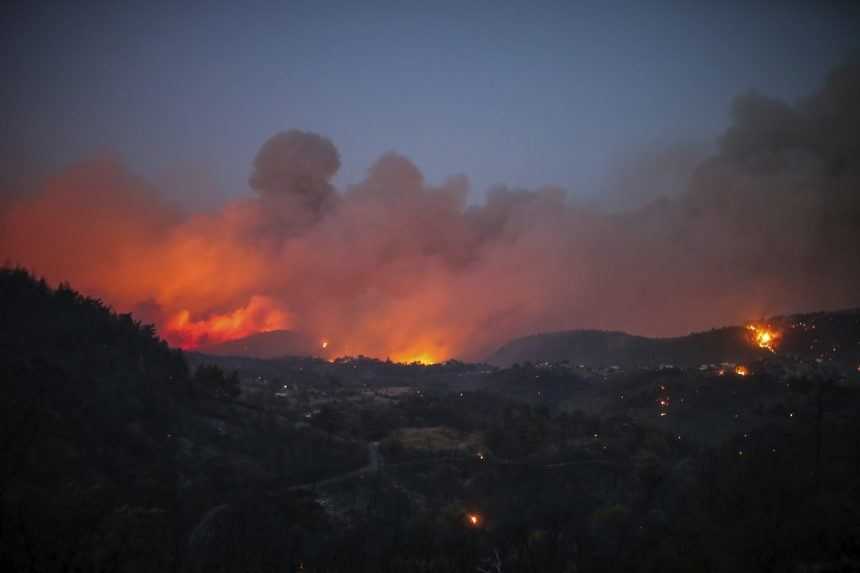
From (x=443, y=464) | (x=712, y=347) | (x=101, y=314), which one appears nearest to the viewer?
(x=443, y=464)

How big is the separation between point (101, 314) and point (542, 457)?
7563cm

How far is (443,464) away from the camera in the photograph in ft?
253

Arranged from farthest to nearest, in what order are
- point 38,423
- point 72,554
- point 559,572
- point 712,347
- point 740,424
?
point 712,347 < point 740,424 < point 38,423 < point 559,572 < point 72,554

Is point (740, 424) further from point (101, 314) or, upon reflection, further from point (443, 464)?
point (101, 314)

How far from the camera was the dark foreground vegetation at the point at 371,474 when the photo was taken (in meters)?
48.2

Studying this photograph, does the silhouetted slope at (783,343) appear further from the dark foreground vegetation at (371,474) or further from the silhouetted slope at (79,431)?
the silhouetted slope at (79,431)

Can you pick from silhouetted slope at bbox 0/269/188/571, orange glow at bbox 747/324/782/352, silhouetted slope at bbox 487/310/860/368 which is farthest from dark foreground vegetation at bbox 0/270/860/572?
orange glow at bbox 747/324/782/352

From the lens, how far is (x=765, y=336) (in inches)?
6604

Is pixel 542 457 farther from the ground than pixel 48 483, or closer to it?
closer to it

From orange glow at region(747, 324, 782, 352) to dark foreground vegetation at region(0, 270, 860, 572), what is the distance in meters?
51.8

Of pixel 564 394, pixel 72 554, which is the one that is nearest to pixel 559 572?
pixel 72 554

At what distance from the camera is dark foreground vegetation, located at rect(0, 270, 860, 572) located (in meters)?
48.2

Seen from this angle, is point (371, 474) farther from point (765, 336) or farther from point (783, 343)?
point (765, 336)

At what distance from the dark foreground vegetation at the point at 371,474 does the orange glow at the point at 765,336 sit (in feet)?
170
